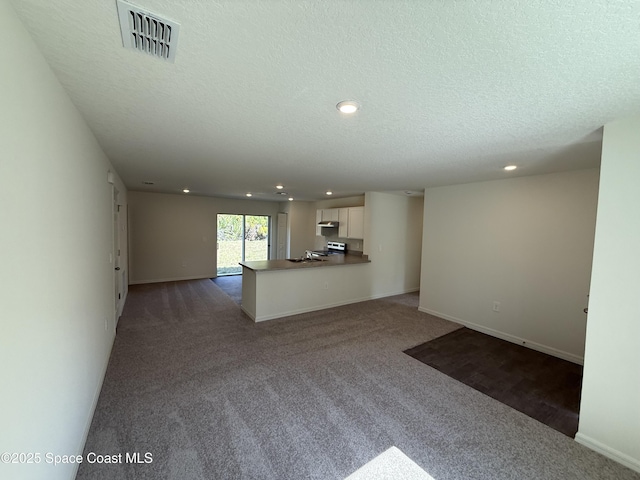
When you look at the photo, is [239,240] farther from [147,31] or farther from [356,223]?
[147,31]

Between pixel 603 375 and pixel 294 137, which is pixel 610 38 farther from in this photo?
pixel 603 375

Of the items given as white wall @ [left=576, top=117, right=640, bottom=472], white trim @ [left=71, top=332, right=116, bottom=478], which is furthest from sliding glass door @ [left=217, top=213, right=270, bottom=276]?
white wall @ [left=576, top=117, right=640, bottom=472]

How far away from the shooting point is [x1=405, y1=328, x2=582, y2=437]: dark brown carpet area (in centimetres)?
235

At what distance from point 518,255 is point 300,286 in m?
3.39

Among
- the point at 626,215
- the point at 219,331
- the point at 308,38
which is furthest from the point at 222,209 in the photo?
the point at 626,215

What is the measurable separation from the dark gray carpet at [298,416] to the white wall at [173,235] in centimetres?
348

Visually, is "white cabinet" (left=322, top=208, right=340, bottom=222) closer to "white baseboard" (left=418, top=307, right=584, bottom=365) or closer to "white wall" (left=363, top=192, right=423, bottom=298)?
"white wall" (left=363, top=192, right=423, bottom=298)

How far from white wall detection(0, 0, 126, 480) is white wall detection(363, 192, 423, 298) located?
4708 mm

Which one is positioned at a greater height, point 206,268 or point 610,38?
point 610,38

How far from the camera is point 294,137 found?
222 centimetres

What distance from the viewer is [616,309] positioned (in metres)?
1.81

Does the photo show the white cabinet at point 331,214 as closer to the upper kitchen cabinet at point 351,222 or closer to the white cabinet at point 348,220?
the white cabinet at point 348,220

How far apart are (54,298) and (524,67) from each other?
2.57m

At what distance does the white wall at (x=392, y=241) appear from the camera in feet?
18.6
